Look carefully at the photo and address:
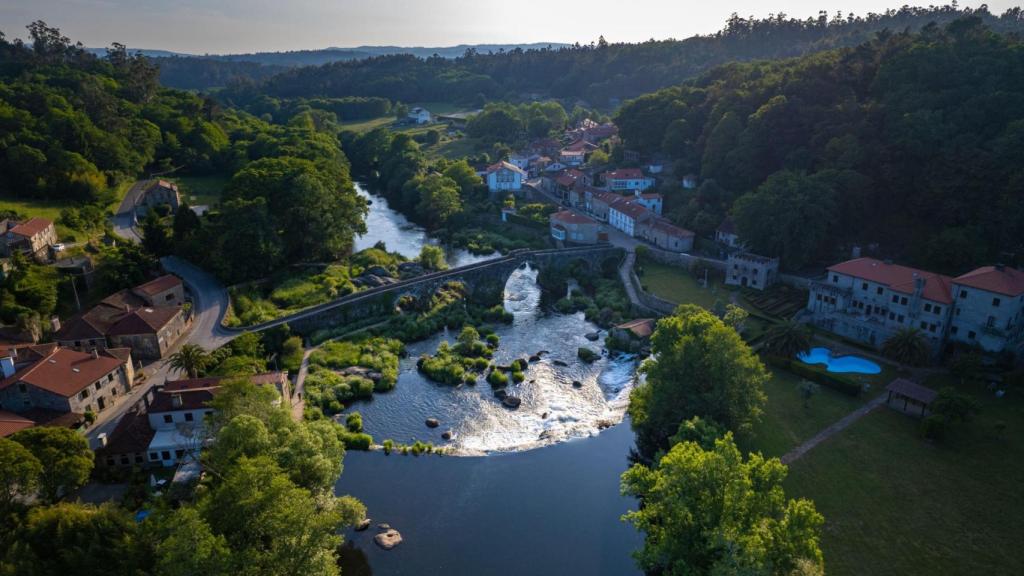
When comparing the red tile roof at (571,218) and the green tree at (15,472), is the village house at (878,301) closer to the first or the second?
the red tile roof at (571,218)

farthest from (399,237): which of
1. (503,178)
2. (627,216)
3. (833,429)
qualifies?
(833,429)

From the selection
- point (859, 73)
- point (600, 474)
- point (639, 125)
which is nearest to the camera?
point (600, 474)

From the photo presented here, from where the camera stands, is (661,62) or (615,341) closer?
(615,341)

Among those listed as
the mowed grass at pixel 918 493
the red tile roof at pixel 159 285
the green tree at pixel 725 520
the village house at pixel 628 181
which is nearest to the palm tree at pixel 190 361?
the red tile roof at pixel 159 285

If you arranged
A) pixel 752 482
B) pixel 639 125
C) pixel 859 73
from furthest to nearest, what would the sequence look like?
1. pixel 639 125
2. pixel 859 73
3. pixel 752 482

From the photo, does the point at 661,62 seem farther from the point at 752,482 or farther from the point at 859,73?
the point at 752,482

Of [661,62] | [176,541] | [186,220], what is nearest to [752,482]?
[176,541]

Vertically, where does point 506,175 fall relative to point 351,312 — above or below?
above
